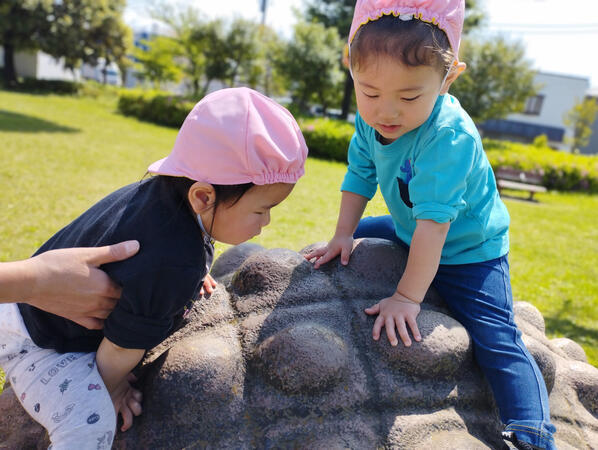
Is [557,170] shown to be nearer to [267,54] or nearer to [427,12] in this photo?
[267,54]

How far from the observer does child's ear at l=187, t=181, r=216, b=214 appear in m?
1.62

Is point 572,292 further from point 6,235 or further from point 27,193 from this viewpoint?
point 27,193

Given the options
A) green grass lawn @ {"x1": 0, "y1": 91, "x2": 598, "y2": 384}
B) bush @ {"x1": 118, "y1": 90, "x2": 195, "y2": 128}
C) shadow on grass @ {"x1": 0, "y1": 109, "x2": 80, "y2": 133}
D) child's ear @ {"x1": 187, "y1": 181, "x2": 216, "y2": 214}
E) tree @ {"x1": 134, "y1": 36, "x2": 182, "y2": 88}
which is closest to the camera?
child's ear @ {"x1": 187, "y1": 181, "x2": 216, "y2": 214}

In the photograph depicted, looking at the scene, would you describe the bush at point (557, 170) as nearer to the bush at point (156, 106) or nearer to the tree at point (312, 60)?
the tree at point (312, 60)

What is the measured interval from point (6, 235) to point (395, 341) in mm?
4393

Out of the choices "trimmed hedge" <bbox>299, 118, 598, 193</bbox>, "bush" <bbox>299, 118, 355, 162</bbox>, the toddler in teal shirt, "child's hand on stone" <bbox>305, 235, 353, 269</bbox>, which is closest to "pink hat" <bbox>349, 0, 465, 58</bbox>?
the toddler in teal shirt

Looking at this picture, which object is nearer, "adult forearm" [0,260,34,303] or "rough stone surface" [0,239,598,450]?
"adult forearm" [0,260,34,303]

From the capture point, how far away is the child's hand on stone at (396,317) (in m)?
1.87

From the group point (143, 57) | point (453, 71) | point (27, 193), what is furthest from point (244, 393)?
point (143, 57)

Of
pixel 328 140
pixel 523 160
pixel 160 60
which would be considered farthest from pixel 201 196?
pixel 160 60

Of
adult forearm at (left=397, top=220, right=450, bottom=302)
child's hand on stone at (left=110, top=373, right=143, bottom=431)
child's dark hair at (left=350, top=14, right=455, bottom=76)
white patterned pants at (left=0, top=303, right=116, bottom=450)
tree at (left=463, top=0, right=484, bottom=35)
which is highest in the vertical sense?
tree at (left=463, top=0, right=484, bottom=35)

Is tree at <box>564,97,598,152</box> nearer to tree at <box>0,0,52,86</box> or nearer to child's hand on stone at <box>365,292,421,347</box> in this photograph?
tree at <box>0,0,52,86</box>

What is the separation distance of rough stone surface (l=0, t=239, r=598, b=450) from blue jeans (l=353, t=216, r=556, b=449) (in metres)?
0.07

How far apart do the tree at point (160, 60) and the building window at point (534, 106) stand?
26.9m
